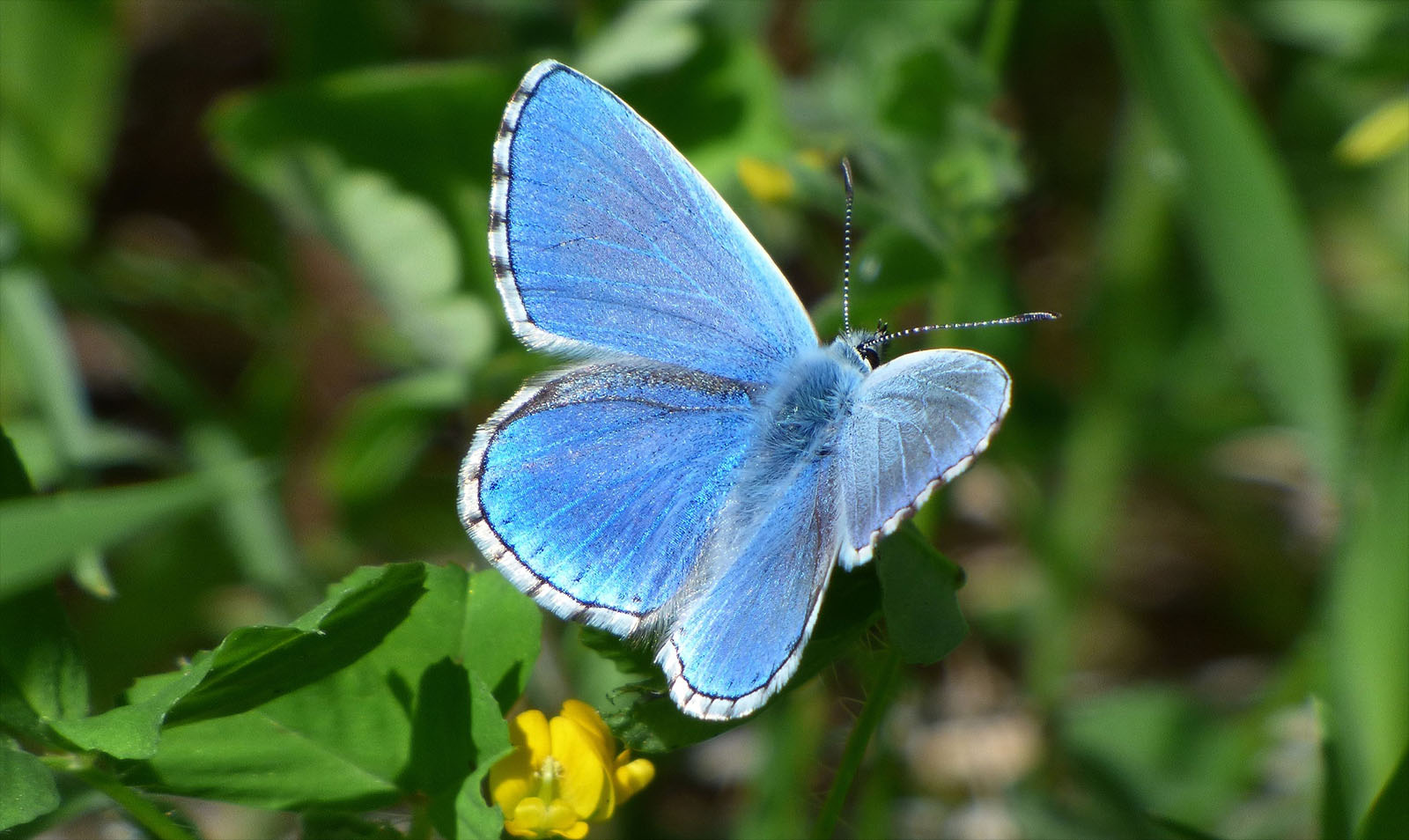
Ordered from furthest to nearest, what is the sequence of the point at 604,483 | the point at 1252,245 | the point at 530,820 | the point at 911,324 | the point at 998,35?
the point at 911,324 → the point at 998,35 → the point at 1252,245 → the point at 604,483 → the point at 530,820

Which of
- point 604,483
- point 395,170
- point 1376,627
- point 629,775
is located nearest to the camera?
point 629,775

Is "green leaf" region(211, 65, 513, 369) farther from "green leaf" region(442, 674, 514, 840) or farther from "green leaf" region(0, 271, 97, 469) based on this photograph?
"green leaf" region(442, 674, 514, 840)

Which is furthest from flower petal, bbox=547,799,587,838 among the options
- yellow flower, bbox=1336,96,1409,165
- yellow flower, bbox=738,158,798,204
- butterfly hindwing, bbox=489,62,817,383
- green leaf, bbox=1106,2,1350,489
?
yellow flower, bbox=1336,96,1409,165

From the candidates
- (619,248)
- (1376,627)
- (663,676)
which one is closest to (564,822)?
(663,676)

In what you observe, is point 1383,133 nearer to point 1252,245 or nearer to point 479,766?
point 1252,245

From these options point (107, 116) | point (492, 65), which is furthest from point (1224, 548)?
point (107, 116)

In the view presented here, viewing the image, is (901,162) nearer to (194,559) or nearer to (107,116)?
(194,559)

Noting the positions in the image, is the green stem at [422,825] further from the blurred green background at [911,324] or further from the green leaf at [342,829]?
the blurred green background at [911,324]
